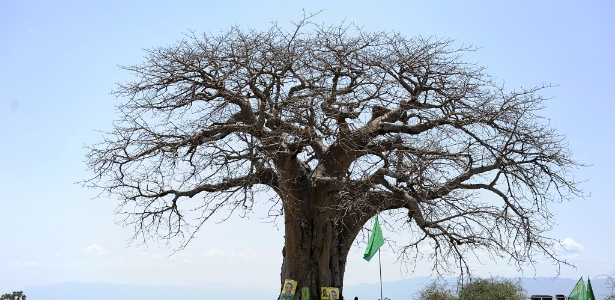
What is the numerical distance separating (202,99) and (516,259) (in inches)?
221

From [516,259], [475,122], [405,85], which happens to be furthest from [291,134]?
[516,259]

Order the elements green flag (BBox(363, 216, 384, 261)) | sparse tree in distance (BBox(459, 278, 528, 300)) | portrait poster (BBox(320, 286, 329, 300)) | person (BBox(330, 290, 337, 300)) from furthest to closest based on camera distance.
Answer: sparse tree in distance (BBox(459, 278, 528, 300)) → person (BBox(330, 290, 337, 300)) → portrait poster (BBox(320, 286, 329, 300)) → green flag (BBox(363, 216, 384, 261))

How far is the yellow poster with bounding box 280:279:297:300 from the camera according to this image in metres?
12.0

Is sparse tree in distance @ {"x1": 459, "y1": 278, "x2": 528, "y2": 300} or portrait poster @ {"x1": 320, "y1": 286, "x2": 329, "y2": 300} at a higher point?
sparse tree in distance @ {"x1": 459, "y1": 278, "x2": 528, "y2": 300}

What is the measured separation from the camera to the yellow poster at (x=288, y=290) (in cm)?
1204

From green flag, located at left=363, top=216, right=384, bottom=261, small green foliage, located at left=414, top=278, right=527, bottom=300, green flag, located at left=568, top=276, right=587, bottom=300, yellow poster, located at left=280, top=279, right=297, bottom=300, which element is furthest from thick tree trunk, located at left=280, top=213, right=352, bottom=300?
small green foliage, located at left=414, top=278, right=527, bottom=300

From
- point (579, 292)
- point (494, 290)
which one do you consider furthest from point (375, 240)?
point (494, 290)

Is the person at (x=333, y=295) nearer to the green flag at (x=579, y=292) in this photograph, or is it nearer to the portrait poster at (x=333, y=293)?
the portrait poster at (x=333, y=293)

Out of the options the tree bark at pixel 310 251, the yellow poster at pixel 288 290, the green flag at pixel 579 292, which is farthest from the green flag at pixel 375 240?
the green flag at pixel 579 292

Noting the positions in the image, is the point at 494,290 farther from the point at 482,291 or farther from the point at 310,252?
the point at 310,252

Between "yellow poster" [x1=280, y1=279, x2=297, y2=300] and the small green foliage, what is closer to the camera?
"yellow poster" [x1=280, y1=279, x2=297, y2=300]

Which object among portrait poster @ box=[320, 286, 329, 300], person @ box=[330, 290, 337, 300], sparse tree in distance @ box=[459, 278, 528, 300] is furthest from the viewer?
sparse tree in distance @ box=[459, 278, 528, 300]

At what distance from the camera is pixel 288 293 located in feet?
39.6

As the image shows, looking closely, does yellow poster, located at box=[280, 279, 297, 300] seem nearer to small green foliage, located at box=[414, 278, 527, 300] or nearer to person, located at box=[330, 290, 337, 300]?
person, located at box=[330, 290, 337, 300]
